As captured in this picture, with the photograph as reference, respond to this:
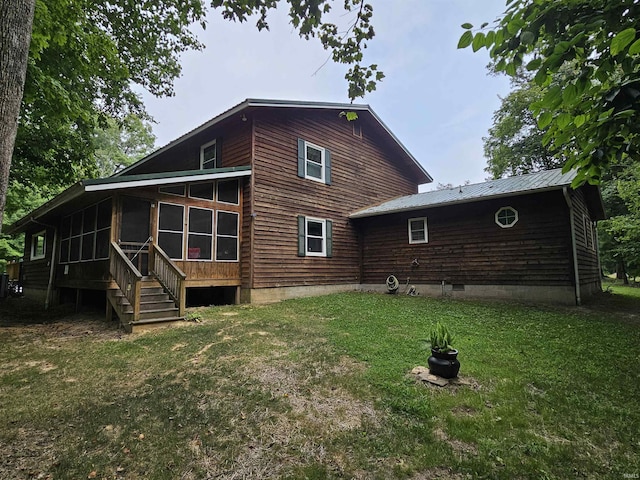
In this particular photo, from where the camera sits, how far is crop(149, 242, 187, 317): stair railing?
6852 millimetres

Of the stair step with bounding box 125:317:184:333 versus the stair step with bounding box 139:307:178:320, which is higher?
the stair step with bounding box 139:307:178:320

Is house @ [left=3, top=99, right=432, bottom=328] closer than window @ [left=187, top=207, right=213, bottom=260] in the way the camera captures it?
Yes

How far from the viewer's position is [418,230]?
1141cm

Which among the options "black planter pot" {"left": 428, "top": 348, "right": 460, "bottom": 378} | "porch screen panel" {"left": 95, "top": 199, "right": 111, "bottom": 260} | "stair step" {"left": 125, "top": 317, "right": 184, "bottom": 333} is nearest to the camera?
"black planter pot" {"left": 428, "top": 348, "right": 460, "bottom": 378}

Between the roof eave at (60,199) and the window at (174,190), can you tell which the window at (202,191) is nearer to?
the window at (174,190)

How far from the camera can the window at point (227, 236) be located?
9.48 metres

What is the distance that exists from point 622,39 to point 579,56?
1.90 ft

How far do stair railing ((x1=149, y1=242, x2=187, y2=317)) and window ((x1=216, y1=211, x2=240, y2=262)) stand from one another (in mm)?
1979

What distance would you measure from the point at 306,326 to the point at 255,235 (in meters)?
4.09

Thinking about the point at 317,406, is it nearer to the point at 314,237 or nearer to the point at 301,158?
the point at 314,237

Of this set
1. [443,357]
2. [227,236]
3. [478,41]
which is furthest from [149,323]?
[478,41]

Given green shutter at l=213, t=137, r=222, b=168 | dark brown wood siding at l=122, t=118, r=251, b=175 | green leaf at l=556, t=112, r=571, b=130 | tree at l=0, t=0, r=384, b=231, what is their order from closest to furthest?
tree at l=0, t=0, r=384, b=231
green leaf at l=556, t=112, r=571, b=130
dark brown wood siding at l=122, t=118, r=251, b=175
green shutter at l=213, t=137, r=222, b=168

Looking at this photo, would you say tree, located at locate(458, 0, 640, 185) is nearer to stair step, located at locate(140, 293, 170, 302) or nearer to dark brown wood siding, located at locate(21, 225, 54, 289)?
stair step, located at locate(140, 293, 170, 302)

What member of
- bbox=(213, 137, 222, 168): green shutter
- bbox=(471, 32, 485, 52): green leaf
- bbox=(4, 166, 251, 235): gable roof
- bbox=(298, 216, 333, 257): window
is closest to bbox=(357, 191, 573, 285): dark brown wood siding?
bbox=(298, 216, 333, 257): window
